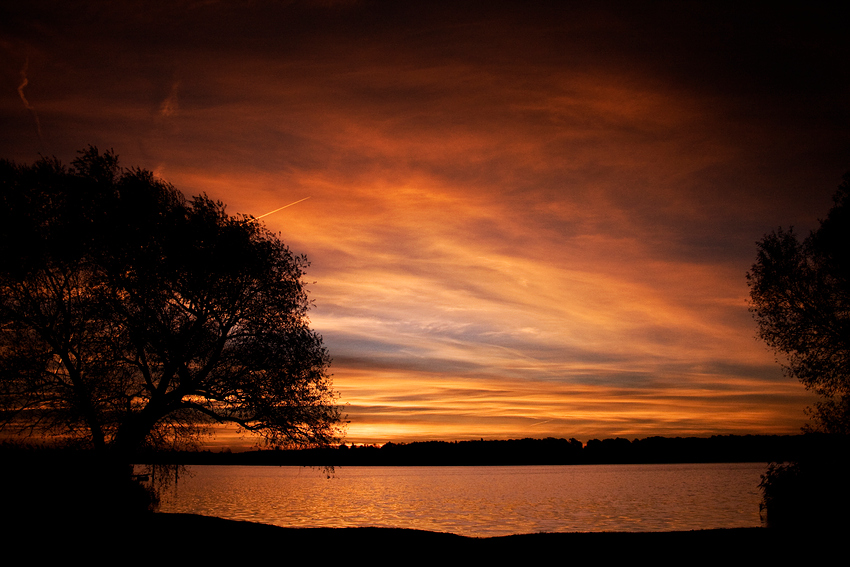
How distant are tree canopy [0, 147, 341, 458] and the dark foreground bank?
810cm

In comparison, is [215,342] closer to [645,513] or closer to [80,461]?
[80,461]

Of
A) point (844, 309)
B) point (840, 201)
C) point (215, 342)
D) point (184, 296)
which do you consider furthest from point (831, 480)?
point (184, 296)

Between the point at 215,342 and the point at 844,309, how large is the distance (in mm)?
31678

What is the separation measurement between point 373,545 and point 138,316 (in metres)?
14.5

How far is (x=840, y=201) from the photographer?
30625 mm

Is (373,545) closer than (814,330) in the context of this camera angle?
Yes

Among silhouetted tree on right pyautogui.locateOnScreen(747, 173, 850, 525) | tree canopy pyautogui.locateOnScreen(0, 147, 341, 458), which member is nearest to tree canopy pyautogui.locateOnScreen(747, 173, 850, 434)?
silhouetted tree on right pyautogui.locateOnScreen(747, 173, 850, 525)

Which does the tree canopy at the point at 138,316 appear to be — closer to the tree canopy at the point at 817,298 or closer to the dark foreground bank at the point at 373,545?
the dark foreground bank at the point at 373,545

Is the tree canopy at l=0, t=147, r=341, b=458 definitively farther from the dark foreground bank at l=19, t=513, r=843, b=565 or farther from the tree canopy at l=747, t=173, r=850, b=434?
the tree canopy at l=747, t=173, r=850, b=434

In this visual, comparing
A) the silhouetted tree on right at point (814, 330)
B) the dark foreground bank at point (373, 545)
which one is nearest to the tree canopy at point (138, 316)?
the dark foreground bank at point (373, 545)

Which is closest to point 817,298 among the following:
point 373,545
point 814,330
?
point 814,330

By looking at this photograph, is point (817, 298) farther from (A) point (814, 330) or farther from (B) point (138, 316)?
(B) point (138, 316)

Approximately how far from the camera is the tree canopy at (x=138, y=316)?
74.1 feet

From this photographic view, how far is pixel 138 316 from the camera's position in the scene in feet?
77.1
